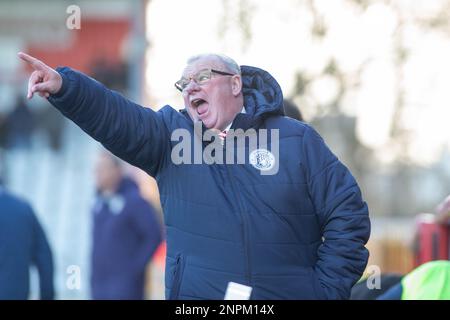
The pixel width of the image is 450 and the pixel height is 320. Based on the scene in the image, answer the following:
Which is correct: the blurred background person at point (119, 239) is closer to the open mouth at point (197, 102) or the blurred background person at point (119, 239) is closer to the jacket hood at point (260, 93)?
the jacket hood at point (260, 93)

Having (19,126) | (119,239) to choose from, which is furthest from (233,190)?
(19,126)

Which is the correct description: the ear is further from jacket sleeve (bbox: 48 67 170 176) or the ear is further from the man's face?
jacket sleeve (bbox: 48 67 170 176)

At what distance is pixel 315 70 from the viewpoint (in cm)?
2164

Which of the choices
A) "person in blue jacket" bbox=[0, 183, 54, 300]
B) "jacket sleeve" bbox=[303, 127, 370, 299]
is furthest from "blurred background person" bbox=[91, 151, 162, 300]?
"jacket sleeve" bbox=[303, 127, 370, 299]

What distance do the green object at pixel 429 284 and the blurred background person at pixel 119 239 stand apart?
371cm

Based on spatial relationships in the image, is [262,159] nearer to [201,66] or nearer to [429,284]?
[201,66]

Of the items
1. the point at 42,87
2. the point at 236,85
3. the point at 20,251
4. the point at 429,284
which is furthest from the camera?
the point at 20,251

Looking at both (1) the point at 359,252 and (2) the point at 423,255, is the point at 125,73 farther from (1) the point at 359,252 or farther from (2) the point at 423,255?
(1) the point at 359,252

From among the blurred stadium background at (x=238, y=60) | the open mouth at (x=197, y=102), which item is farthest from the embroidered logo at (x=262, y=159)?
the blurred stadium background at (x=238, y=60)

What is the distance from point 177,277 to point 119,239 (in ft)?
15.1

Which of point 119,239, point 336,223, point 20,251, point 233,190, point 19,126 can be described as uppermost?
point 19,126

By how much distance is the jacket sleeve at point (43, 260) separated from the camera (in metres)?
6.88

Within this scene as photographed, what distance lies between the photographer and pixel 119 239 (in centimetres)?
916
